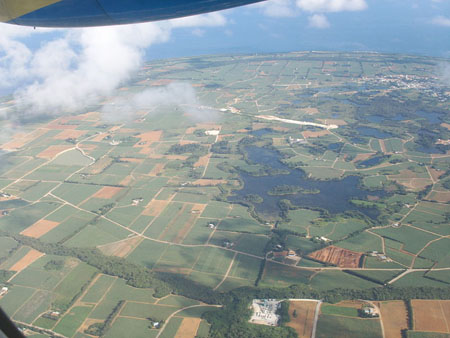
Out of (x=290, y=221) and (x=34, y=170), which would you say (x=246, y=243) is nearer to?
(x=290, y=221)

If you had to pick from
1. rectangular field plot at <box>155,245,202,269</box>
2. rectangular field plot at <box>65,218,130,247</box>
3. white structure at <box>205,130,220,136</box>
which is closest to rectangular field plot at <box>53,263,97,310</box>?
rectangular field plot at <box>65,218,130,247</box>

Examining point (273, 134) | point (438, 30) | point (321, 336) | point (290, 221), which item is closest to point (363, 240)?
point (290, 221)

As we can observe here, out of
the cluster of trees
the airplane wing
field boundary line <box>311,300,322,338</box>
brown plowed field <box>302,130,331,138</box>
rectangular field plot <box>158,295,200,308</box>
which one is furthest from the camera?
brown plowed field <box>302,130,331,138</box>

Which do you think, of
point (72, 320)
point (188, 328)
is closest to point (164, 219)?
point (72, 320)

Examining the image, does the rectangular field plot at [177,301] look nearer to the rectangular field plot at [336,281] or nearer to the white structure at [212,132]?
the rectangular field plot at [336,281]

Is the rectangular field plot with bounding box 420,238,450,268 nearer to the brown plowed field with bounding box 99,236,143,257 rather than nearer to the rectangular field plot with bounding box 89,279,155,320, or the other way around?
the rectangular field plot with bounding box 89,279,155,320

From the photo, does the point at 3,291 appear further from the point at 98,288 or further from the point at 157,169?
the point at 157,169
